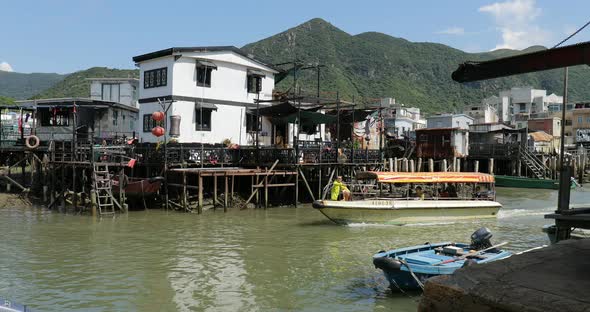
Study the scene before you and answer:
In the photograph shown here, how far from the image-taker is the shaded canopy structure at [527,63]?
600 cm

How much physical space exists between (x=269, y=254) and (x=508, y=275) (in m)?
13.2

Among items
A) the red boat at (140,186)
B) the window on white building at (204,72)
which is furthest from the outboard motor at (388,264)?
the window on white building at (204,72)

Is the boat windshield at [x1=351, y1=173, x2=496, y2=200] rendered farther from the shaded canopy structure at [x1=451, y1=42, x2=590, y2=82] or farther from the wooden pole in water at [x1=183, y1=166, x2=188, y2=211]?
the shaded canopy structure at [x1=451, y1=42, x2=590, y2=82]

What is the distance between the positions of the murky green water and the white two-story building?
7524 mm

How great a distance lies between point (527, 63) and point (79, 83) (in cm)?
8669

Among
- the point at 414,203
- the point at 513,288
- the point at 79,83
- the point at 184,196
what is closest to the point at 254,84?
the point at 184,196

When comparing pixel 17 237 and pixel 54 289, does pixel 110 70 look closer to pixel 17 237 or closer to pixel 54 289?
pixel 17 237

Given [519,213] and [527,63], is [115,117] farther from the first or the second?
[527,63]

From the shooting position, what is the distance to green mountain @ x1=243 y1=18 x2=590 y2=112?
116m

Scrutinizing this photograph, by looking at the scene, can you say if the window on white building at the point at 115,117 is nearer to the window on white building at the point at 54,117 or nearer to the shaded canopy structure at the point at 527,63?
the window on white building at the point at 54,117

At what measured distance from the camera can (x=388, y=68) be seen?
134375 mm

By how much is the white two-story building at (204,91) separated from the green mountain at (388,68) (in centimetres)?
6938

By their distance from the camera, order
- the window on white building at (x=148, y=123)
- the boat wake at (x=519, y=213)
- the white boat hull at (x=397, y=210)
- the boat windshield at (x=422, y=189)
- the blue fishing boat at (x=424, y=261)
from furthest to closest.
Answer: the window on white building at (x=148, y=123), the boat wake at (x=519, y=213), the boat windshield at (x=422, y=189), the white boat hull at (x=397, y=210), the blue fishing boat at (x=424, y=261)

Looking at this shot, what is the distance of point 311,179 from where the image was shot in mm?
30828
